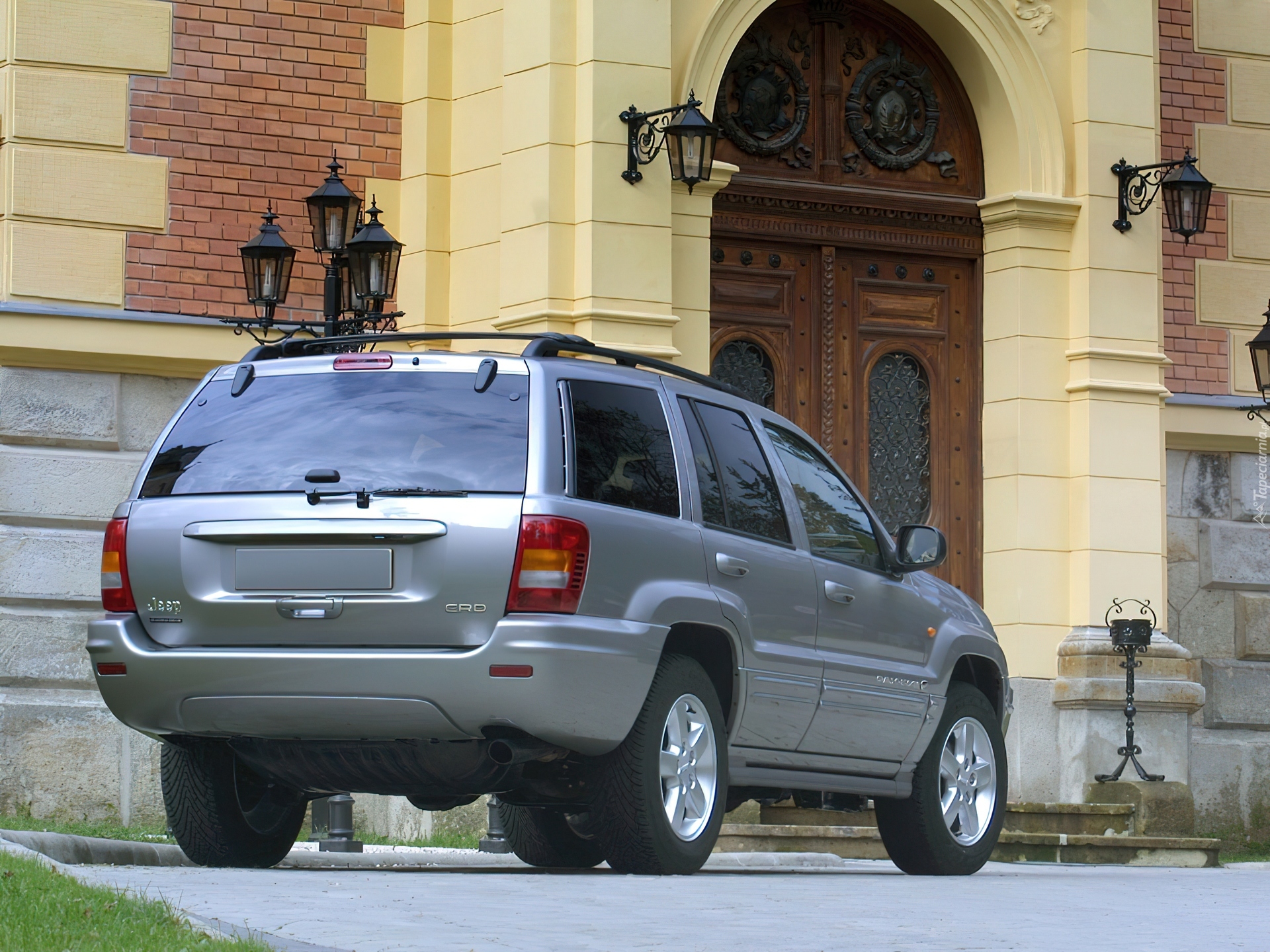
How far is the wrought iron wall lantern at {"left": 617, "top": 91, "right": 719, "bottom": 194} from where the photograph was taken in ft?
44.7

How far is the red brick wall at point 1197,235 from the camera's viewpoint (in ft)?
55.7

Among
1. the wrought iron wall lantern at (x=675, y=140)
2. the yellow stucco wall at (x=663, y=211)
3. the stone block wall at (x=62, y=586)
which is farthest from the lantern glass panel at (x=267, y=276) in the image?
the wrought iron wall lantern at (x=675, y=140)

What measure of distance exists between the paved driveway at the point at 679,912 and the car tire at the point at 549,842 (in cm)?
96

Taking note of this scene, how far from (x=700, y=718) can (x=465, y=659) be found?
1.14 meters

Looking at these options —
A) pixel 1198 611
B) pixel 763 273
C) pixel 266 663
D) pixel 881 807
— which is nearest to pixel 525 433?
pixel 266 663

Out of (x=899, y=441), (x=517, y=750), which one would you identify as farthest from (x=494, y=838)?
(x=899, y=441)

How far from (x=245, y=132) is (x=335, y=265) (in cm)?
219

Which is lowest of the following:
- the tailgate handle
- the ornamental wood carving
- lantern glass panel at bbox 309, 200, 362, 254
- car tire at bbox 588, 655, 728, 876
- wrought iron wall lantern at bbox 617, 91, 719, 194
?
car tire at bbox 588, 655, 728, 876

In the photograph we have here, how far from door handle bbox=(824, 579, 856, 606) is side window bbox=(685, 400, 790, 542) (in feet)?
0.86

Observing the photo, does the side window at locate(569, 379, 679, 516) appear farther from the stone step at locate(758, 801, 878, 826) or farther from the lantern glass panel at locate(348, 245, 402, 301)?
the stone step at locate(758, 801, 878, 826)

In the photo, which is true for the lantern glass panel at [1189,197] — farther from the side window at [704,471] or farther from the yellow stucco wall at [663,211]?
the side window at [704,471]

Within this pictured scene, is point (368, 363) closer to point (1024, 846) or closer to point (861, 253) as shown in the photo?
point (1024, 846)

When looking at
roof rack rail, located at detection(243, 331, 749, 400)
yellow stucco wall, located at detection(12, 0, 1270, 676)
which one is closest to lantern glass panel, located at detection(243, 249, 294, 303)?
yellow stucco wall, located at detection(12, 0, 1270, 676)

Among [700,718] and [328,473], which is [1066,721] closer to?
[700,718]
